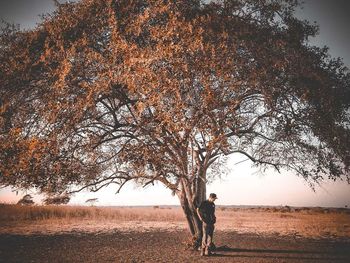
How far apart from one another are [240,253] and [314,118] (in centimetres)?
659

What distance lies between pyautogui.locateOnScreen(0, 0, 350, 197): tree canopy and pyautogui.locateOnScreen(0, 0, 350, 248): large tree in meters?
0.05

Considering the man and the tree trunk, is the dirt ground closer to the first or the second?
the man

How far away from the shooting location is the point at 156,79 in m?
11.0

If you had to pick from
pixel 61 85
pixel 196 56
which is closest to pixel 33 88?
pixel 61 85

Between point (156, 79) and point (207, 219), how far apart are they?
609 centimetres

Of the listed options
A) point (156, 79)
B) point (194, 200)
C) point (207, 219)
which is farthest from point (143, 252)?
point (156, 79)

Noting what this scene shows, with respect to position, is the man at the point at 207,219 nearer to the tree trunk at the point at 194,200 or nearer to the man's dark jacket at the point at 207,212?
the man's dark jacket at the point at 207,212

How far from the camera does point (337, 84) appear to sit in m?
13.9

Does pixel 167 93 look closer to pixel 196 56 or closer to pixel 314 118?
pixel 196 56

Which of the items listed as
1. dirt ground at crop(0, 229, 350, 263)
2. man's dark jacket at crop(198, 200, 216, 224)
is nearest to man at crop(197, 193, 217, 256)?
man's dark jacket at crop(198, 200, 216, 224)

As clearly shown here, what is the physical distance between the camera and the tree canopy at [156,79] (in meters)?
11.4

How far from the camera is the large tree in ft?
37.3

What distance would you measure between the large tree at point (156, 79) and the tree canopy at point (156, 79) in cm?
5

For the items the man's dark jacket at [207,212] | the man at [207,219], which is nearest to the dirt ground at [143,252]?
the man at [207,219]
